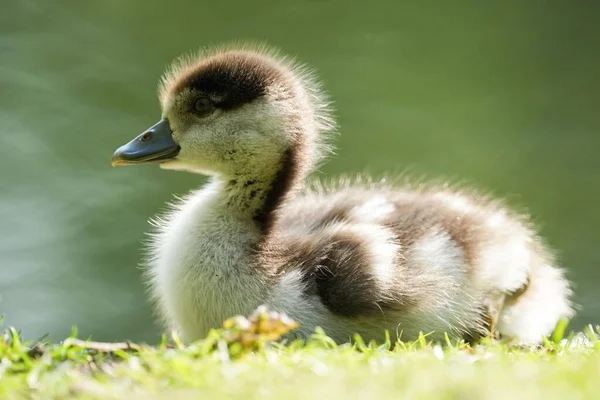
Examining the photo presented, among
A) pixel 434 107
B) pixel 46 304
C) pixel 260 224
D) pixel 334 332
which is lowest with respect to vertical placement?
pixel 46 304

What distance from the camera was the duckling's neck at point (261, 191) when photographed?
3928 millimetres

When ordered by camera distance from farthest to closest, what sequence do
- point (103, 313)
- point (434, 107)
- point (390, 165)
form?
1. point (434, 107)
2. point (390, 165)
3. point (103, 313)

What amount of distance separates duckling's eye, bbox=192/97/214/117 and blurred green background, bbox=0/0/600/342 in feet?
8.23

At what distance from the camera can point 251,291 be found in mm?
3658

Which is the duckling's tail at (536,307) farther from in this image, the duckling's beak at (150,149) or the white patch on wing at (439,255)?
the duckling's beak at (150,149)

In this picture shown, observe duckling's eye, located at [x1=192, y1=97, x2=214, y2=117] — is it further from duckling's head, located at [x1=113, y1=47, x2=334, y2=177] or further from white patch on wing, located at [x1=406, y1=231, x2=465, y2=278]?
white patch on wing, located at [x1=406, y1=231, x2=465, y2=278]

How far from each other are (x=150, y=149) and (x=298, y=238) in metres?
0.71

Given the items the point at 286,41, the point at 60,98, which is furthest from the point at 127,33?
the point at 286,41

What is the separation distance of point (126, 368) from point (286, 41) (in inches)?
223

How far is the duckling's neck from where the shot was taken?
12.9ft

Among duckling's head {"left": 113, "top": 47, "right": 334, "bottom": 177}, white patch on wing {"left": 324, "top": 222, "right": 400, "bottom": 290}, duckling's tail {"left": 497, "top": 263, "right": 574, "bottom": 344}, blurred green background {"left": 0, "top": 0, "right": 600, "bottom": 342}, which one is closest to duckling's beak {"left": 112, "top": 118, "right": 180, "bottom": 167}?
duckling's head {"left": 113, "top": 47, "right": 334, "bottom": 177}

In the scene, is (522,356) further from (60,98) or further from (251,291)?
(60,98)

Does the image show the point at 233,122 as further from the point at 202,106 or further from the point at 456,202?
the point at 456,202

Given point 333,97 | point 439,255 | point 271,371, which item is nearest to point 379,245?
point 439,255
